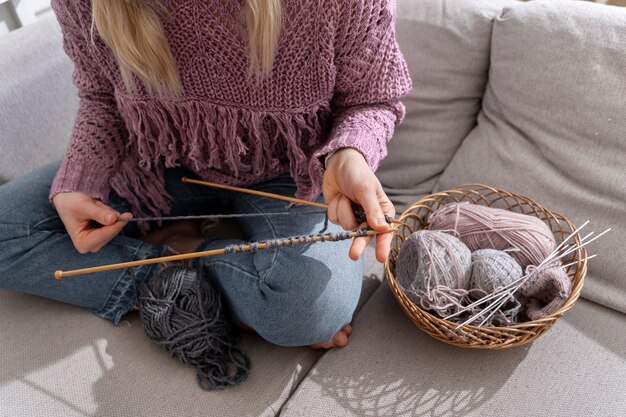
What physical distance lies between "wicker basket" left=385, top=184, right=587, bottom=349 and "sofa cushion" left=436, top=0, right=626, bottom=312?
0.03 metres

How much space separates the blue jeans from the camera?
2.58 feet

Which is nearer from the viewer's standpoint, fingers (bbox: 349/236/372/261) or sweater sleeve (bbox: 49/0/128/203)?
fingers (bbox: 349/236/372/261)

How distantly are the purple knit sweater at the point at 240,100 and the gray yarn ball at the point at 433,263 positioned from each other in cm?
17

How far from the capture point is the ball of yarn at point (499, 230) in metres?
0.81

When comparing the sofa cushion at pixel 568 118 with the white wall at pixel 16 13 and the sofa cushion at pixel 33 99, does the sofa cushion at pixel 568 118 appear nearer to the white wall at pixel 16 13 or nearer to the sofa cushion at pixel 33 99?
the sofa cushion at pixel 33 99

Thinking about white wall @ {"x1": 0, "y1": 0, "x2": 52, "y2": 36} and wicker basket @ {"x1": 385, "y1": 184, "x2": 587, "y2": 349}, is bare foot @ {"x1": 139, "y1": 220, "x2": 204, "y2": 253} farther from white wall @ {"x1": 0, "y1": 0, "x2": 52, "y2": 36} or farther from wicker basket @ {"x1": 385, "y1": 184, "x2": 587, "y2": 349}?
white wall @ {"x1": 0, "y1": 0, "x2": 52, "y2": 36}

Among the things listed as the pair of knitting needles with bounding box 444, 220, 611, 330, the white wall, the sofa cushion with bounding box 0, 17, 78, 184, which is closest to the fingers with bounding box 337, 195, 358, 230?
the pair of knitting needles with bounding box 444, 220, 611, 330

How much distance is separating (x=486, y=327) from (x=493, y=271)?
0.33ft

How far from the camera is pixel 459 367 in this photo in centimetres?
77

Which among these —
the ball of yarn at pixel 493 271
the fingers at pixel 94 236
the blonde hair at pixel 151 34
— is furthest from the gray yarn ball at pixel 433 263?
the fingers at pixel 94 236

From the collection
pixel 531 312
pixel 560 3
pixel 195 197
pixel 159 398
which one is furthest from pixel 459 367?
pixel 560 3

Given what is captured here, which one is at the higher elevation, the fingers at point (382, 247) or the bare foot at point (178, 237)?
the fingers at point (382, 247)

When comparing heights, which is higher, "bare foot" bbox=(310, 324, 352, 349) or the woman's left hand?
the woman's left hand

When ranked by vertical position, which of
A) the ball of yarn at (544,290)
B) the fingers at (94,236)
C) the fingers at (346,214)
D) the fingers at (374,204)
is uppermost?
the fingers at (374,204)
